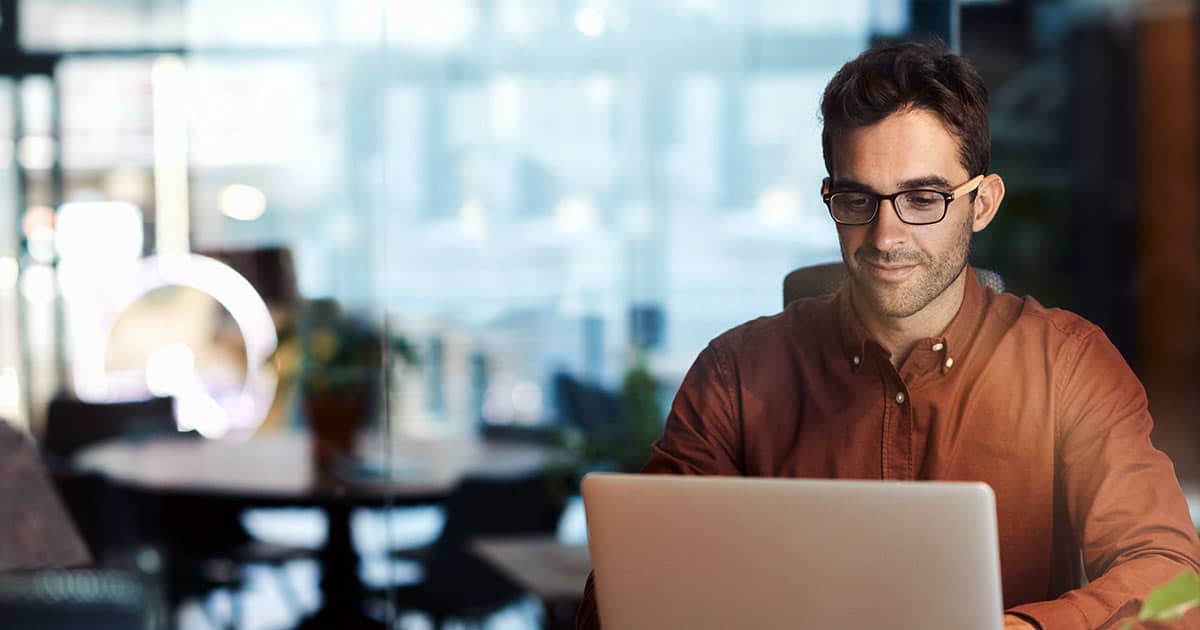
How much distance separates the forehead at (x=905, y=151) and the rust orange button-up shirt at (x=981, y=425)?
0.20 meters

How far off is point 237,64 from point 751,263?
202cm

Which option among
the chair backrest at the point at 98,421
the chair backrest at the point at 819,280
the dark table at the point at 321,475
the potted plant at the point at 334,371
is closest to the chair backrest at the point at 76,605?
the chair backrest at the point at 819,280

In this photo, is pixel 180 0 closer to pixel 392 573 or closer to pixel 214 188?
pixel 214 188

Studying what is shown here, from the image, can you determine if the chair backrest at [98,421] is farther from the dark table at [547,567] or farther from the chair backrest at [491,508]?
the dark table at [547,567]

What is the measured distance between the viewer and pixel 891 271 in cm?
174

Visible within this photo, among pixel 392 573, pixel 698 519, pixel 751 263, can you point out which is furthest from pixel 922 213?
pixel 392 573

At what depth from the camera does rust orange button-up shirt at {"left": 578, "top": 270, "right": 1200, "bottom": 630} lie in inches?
64.1

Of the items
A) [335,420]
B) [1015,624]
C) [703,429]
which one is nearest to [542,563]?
[335,420]

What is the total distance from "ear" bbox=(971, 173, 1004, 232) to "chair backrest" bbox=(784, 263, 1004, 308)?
99 millimetres

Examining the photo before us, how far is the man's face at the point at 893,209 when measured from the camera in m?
1.72

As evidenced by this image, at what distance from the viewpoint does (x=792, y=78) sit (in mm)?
4328

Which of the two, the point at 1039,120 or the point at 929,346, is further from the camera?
the point at 1039,120

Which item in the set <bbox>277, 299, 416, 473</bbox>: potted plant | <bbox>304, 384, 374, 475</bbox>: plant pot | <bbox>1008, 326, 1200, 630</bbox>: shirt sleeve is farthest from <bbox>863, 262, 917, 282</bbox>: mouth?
<bbox>304, 384, 374, 475</bbox>: plant pot

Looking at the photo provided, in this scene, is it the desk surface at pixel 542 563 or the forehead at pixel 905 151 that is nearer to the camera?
the forehead at pixel 905 151
